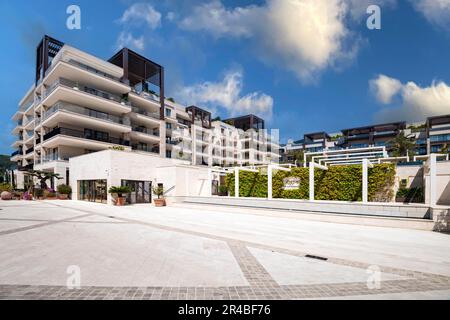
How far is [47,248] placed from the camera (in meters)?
6.84

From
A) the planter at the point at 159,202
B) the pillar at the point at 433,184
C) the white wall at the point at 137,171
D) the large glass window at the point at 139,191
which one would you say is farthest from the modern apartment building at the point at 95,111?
the pillar at the point at 433,184

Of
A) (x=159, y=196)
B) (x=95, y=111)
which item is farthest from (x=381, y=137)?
(x=95, y=111)

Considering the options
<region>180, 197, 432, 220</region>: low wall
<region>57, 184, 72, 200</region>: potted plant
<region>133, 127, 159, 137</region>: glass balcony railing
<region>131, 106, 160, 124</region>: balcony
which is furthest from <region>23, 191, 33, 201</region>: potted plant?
<region>180, 197, 432, 220</region>: low wall

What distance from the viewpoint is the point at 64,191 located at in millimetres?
26938

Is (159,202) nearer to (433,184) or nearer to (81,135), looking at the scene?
(81,135)

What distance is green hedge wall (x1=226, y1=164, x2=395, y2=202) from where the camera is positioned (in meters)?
17.5

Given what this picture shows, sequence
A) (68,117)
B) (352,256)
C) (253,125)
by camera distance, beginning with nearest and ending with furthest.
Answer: (352,256) < (68,117) < (253,125)

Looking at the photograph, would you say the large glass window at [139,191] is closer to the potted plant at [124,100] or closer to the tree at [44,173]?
the tree at [44,173]

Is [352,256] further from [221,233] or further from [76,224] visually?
[76,224]

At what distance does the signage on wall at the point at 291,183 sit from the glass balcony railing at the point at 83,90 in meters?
25.8

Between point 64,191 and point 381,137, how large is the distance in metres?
79.0

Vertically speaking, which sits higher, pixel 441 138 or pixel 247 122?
pixel 247 122

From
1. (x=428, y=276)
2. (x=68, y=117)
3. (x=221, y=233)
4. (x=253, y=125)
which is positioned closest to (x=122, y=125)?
(x=68, y=117)

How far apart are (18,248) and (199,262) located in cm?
544
